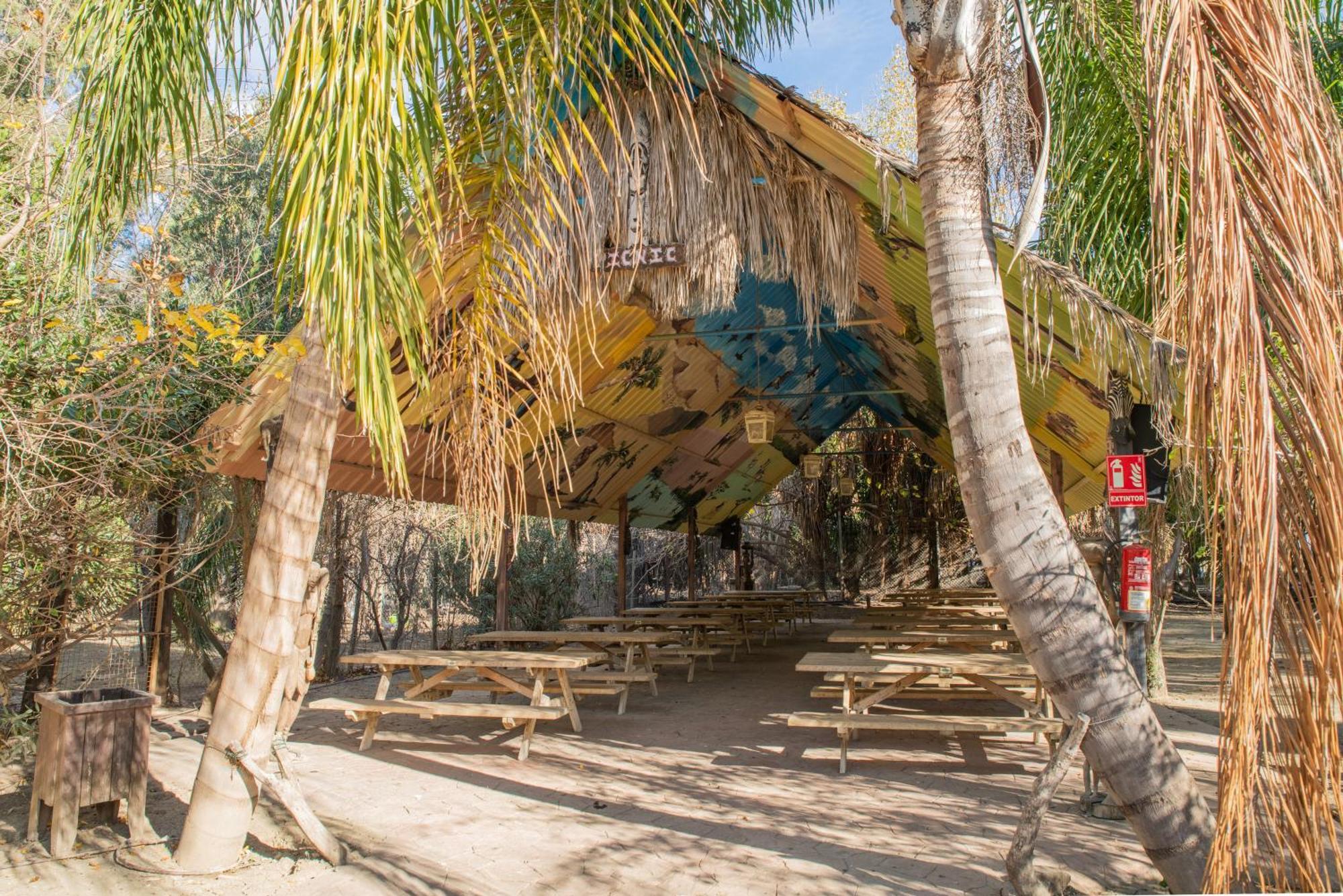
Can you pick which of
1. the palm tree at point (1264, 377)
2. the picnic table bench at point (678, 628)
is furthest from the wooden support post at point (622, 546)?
the palm tree at point (1264, 377)

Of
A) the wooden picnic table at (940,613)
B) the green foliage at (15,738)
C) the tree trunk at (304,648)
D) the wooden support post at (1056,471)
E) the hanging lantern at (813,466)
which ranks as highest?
the hanging lantern at (813,466)

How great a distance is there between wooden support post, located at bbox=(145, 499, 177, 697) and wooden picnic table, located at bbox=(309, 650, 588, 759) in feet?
5.16

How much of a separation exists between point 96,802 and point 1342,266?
4.98 m

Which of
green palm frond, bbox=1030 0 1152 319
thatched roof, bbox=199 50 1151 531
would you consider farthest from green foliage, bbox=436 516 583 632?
green palm frond, bbox=1030 0 1152 319

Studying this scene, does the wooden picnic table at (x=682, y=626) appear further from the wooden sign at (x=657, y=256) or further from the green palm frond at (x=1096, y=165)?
the green palm frond at (x=1096, y=165)

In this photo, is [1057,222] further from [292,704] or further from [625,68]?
[292,704]

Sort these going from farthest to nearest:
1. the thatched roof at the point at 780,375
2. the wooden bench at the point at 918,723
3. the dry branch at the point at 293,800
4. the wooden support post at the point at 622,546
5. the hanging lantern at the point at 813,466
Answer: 1. the hanging lantern at the point at 813,466
2. the wooden support post at the point at 622,546
3. the wooden bench at the point at 918,723
4. the thatched roof at the point at 780,375
5. the dry branch at the point at 293,800

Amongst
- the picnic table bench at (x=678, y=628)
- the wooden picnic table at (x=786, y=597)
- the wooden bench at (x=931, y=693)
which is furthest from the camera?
the wooden picnic table at (x=786, y=597)

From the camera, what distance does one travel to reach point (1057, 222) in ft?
19.0

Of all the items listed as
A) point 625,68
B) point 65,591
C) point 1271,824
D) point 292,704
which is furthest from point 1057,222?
point 65,591

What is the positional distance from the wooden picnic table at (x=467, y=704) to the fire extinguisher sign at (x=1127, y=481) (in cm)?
357

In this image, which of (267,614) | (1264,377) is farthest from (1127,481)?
(267,614)

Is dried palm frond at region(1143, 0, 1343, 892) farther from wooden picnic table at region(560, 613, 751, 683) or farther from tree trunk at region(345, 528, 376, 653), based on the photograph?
→ tree trunk at region(345, 528, 376, 653)

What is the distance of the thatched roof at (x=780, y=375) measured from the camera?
5.10 m
